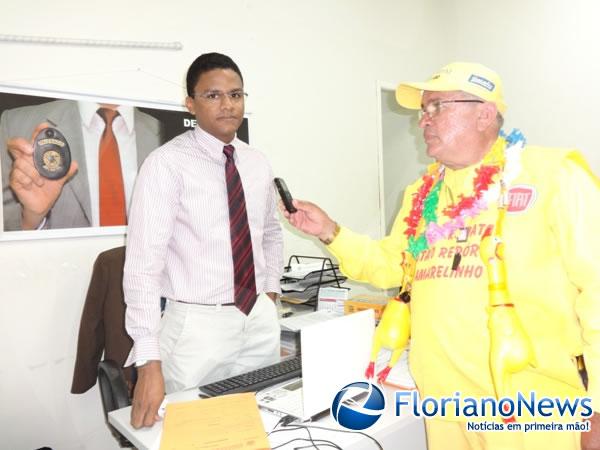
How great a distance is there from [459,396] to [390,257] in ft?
1.55

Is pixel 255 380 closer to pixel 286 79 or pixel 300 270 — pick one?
pixel 300 270

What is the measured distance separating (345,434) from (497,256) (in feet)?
1.86

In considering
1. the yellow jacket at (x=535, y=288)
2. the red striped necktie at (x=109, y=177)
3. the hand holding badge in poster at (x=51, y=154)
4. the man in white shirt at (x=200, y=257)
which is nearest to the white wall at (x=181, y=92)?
the red striped necktie at (x=109, y=177)

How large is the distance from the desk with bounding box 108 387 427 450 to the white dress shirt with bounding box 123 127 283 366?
172 millimetres

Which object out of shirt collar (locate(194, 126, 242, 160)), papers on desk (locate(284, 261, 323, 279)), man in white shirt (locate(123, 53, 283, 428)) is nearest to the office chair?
man in white shirt (locate(123, 53, 283, 428))

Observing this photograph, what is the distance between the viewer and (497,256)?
1031 millimetres

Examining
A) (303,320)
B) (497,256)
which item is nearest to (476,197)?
(497,256)

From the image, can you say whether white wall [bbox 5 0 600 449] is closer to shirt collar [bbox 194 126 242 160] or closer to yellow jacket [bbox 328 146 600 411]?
shirt collar [bbox 194 126 242 160]

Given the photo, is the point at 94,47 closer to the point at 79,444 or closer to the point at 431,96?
the point at 431,96

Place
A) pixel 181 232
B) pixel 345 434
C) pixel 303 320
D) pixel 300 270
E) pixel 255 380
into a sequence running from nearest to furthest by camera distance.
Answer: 1. pixel 345 434
2. pixel 255 380
3. pixel 181 232
4. pixel 303 320
5. pixel 300 270

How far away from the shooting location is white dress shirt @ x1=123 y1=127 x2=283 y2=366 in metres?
1.36

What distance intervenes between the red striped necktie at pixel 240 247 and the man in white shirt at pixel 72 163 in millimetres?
908

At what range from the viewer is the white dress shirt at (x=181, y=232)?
136 centimetres

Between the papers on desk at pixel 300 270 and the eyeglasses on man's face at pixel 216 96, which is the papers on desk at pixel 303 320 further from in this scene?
the eyeglasses on man's face at pixel 216 96
